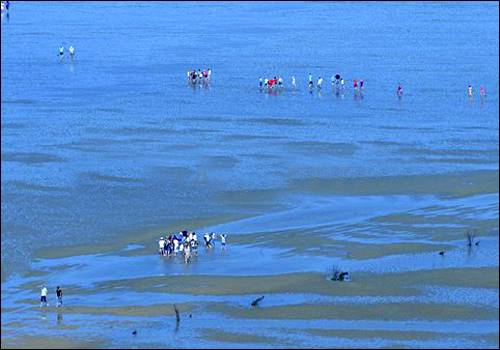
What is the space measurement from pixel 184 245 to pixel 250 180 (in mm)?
7419

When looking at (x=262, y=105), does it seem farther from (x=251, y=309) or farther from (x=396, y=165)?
(x=251, y=309)

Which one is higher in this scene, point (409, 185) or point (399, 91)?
point (399, 91)

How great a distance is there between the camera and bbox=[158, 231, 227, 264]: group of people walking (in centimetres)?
3300

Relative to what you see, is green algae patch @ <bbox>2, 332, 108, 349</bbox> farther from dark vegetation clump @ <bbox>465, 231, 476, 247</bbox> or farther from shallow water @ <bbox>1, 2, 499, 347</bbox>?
dark vegetation clump @ <bbox>465, 231, 476, 247</bbox>

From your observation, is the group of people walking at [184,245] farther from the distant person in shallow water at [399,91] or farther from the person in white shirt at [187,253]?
the distant person in shallow water at [399,91]

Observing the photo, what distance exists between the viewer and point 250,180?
40219mm

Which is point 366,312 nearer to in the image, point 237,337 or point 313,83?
point 237,337

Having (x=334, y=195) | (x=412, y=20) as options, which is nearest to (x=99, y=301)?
(x=334, y=195)

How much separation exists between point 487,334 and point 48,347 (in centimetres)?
870

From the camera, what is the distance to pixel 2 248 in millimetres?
33250

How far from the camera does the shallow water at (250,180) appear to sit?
28.8 meters

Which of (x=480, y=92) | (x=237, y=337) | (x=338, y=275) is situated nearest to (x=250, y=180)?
(x=338, y=275)

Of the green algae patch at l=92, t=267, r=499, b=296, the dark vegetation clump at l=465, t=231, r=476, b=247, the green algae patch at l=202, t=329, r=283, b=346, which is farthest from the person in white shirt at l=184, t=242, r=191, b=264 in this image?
the dark vegetation clump at l=465, t=231, r=476, b=247

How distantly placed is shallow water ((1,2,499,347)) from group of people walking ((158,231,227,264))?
470 millimetres
